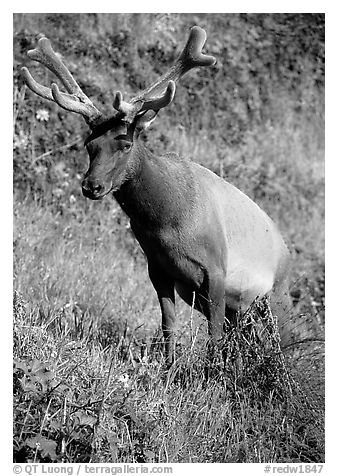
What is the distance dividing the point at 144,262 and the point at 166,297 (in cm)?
328

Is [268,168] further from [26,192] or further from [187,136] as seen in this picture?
[26,192]

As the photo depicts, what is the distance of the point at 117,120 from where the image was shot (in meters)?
4.96

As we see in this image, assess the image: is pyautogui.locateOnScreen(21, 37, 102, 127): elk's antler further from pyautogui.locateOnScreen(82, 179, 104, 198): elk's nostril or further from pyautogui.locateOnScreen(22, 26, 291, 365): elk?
pyautogui.locateOnScreen(82, 179, 104, 198): elk's nostril

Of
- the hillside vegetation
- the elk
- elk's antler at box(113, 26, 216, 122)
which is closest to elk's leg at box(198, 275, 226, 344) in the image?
the elk

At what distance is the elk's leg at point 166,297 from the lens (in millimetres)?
5488

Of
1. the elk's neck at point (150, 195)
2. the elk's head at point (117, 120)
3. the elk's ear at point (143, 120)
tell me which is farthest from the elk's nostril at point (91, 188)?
the elk's ear at point (143, 120)

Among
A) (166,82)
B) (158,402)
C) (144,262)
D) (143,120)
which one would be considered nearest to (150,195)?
(143,120)

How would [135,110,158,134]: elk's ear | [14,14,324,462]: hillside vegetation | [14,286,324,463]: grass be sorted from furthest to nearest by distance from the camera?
[135,110,158,134]: elk's ear, [14,14,324,462]: hillside vegetation, [14,286,324,463]: grass

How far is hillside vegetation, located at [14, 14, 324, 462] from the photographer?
4.51m

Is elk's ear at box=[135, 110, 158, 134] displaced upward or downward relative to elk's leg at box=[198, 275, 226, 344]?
upward

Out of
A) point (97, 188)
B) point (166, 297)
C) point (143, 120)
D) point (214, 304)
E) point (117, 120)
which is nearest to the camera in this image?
point (97, 188)

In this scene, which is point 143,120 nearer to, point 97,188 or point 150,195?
point 150,195

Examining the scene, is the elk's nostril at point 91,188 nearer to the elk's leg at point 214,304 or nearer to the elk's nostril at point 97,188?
the elk's nostril at point 97,188
